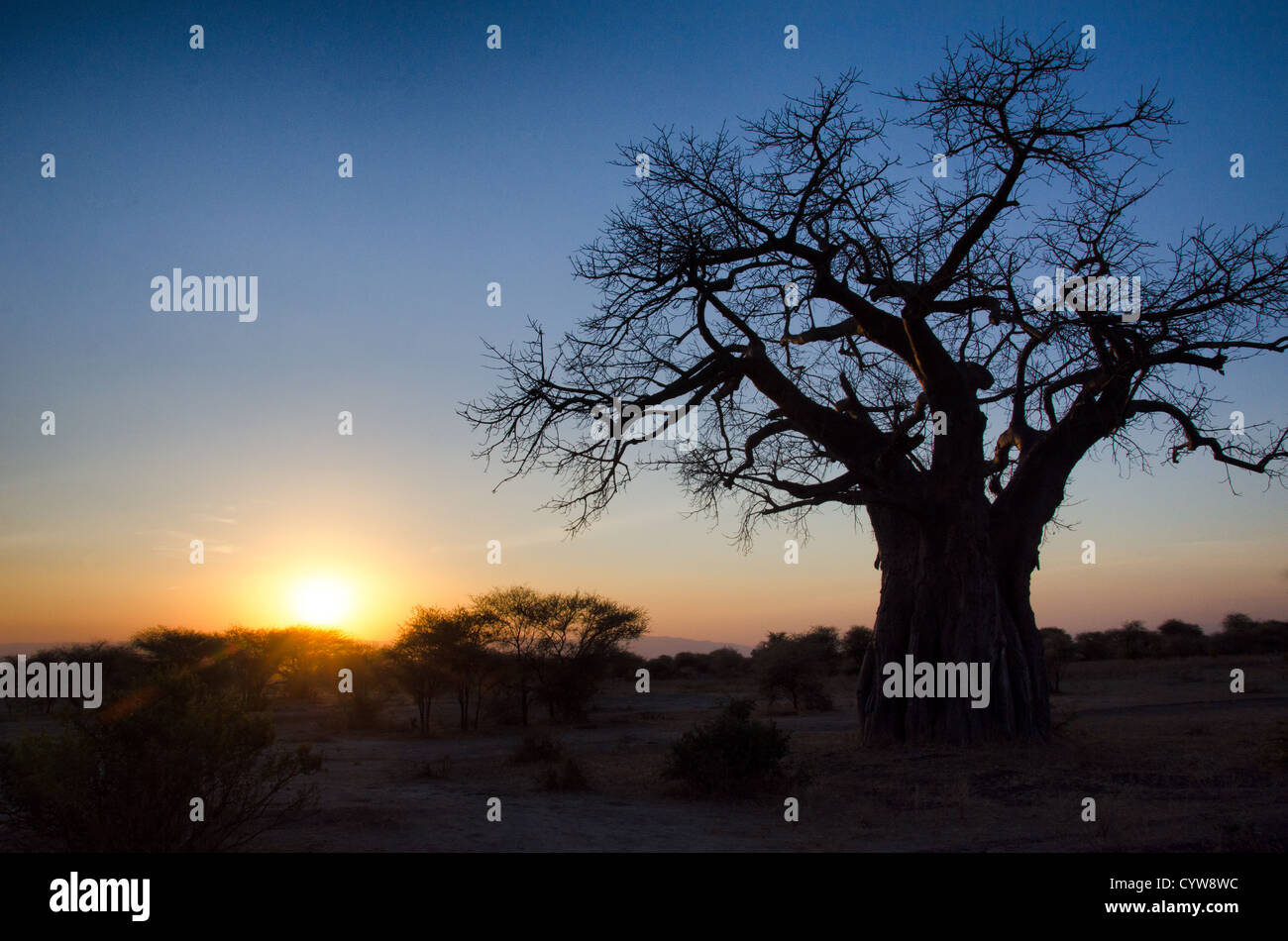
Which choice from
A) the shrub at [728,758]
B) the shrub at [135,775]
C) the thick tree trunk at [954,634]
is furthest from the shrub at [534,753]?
the shrub at [135,775]

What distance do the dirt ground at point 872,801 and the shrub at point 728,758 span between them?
0.77 feet

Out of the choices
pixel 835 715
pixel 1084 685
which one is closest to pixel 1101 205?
pixel 835 715

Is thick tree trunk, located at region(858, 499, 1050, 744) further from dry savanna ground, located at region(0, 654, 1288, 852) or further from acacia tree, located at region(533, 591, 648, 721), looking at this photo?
acacia tree, located at region(533, 591, 648, 721)

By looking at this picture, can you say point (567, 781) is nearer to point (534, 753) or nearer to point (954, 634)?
point (534, 753)

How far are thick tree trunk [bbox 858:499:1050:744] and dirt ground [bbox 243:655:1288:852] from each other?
527 mm

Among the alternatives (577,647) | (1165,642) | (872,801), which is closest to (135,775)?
(872,801)

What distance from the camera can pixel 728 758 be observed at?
920 cm

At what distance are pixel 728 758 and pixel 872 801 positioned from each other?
1613 millimetres

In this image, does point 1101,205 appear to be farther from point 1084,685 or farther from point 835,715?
point 1084,685

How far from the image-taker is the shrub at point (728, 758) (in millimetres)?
9047

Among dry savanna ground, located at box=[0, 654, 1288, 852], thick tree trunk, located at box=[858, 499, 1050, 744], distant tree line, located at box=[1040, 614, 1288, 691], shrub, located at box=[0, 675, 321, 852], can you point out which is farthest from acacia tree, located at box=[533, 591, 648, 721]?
distant tree line, located at box=[1040, 614, 1288, 691]

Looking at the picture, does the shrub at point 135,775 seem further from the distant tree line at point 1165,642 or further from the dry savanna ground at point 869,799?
the distant tree line at point 1165,642

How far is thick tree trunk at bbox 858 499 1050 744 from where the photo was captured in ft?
36.2

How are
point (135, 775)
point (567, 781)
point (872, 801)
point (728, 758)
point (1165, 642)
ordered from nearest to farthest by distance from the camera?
1. point (135, 775)
2. point (872, 801)
3. point (728, 758)
4. point (567, 781)
5. point (1165, 642)
